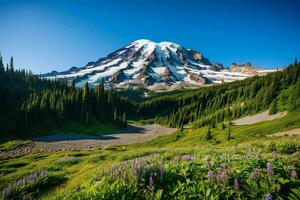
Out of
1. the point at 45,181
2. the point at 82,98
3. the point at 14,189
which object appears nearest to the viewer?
the point at 14,189

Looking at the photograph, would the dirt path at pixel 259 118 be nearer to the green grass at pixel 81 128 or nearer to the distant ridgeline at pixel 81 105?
the distant ridgeline at pixel 81 105

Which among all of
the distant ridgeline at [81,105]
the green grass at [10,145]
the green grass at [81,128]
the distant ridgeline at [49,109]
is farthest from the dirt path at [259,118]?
the green grass at [10,145]

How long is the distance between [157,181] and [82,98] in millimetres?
152674

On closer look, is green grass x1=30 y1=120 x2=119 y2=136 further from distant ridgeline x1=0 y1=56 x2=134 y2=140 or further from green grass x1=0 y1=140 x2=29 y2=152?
green grass x1=0 y1=140 x2=29 y2=152

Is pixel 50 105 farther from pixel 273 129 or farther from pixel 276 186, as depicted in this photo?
pixel 276 186

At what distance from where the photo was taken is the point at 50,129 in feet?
416

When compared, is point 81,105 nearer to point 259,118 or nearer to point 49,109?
point 49,109

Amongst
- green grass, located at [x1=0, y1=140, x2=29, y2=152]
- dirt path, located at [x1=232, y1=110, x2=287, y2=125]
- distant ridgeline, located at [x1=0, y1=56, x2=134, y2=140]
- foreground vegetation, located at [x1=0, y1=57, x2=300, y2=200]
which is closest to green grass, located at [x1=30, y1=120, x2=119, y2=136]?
foreground vegetation, located at [x1=0, y1=57, x2=300, y2=200]

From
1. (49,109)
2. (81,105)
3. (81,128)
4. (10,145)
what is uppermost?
(81,105)

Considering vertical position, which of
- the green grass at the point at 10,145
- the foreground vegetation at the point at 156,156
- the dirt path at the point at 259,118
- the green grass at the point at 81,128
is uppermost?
the dirt path at the point at 259,118

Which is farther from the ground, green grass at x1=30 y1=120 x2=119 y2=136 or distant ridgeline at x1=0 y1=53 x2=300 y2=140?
distant ridgeline at x1=0 y1=53 x2=300 y2=140

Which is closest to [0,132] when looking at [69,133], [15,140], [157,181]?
[15,140]

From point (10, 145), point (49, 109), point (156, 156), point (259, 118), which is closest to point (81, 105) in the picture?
point (49, 109)

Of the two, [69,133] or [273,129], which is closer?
[273,129]
